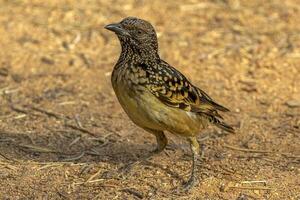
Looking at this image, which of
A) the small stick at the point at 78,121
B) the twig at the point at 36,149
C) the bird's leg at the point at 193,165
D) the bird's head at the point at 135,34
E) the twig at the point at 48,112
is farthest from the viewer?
the twig at the point at 48,112

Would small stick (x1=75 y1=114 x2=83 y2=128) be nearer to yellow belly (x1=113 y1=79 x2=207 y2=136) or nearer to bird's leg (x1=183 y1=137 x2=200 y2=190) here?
yellow belly (x1=113 y1=79 x2=207 y2=136)

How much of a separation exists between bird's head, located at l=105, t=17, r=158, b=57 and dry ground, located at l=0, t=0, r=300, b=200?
3.97 ft

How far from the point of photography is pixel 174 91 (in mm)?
6848

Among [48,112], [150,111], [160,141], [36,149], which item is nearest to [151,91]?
[150,111]

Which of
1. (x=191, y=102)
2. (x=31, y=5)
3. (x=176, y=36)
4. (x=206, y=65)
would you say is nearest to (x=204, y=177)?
(x=191, y=102)

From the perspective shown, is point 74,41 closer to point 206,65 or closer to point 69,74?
point 69,74

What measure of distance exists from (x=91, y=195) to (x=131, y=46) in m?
1.45

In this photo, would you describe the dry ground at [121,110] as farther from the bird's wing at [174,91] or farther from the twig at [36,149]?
the bird's wing at [174,91]

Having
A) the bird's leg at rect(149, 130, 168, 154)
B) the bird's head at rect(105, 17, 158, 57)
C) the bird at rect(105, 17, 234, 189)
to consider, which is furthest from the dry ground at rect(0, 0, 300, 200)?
the bird's head at rect(105, 17, 158, 57)

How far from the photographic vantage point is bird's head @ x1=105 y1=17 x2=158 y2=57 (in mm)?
6812

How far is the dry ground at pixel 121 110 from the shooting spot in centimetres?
684

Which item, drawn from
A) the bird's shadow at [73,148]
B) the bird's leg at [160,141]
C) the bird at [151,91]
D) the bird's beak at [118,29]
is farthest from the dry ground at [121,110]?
the bird's beak at [118,29]

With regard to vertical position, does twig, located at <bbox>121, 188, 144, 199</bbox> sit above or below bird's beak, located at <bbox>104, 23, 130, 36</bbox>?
below

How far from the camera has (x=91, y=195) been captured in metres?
6.56
